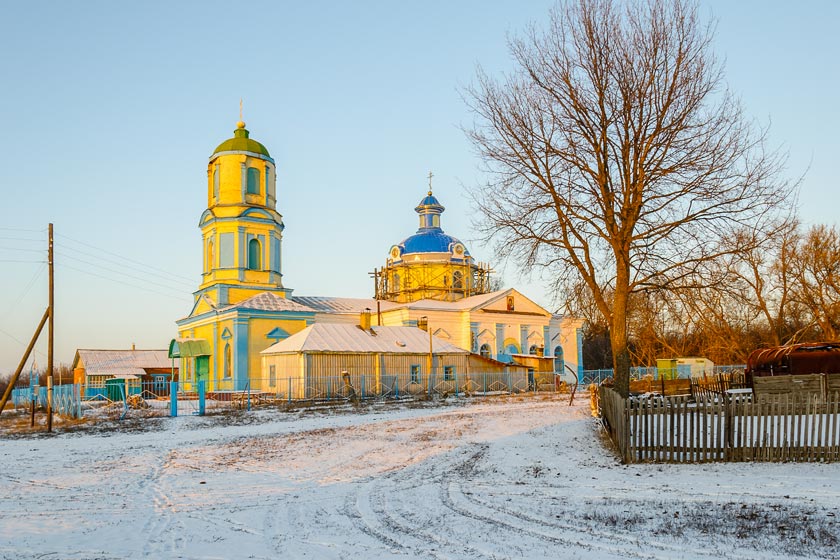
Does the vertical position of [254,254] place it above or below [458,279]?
above

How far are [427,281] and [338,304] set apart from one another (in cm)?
875

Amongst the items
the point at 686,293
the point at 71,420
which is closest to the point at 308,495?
the point at 686,293

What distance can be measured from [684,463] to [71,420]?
73.0 feet

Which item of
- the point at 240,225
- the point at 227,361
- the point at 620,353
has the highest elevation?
the point at 240,225

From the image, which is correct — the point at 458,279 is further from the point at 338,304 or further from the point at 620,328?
the point at 620,328

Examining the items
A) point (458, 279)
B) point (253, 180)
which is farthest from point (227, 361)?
point (458, 279)

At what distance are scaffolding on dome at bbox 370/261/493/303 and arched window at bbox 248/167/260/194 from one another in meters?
14.7

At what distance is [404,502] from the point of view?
10602 mm

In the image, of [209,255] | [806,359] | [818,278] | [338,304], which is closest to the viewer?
[806,359]

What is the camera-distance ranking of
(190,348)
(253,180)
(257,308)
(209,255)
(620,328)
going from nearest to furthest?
1. (620,328)
2. (257,308)
3. (190,348)
4. (253,180)
5. (209,255)

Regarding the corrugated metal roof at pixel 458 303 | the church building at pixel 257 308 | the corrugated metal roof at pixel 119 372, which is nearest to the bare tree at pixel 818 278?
the church building at pixel 257 308

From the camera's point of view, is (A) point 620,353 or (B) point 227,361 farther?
(B) point 227,361

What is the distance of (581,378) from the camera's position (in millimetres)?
57844

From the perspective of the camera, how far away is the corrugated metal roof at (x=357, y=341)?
38.7 m
